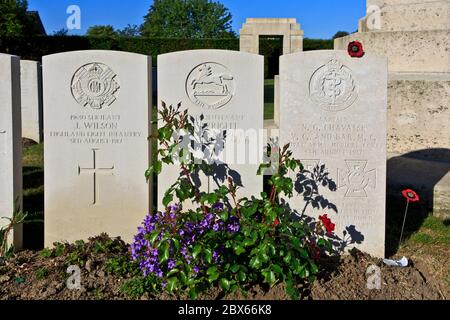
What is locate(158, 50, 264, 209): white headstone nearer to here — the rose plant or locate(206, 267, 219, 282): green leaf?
the rose plant

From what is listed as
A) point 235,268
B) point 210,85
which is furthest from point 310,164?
point 235,268

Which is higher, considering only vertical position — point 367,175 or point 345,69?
point 345,69

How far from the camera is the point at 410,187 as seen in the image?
5.38m

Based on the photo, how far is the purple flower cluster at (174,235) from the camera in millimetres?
3484

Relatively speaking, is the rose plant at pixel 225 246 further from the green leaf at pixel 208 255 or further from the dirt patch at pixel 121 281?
the dirt patch at pixel 121 281

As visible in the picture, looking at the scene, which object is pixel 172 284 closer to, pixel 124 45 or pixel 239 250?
pixel 239 250

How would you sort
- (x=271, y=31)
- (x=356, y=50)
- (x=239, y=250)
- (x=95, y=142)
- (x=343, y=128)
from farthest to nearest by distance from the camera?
(x=271, y=31), (x=95, y=142), (x=343, y=128), (x=356, y=50), (x=239, y=250)

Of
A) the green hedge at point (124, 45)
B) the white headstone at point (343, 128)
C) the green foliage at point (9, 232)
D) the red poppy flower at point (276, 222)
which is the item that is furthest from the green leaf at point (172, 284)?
the green hedge at point (124, 45)

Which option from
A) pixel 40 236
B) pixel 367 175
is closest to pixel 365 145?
pixel 367 175

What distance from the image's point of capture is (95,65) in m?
4.34

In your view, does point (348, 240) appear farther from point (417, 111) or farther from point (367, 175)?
point (417, 111)

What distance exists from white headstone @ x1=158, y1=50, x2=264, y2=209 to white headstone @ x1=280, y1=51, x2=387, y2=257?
9.6 inches

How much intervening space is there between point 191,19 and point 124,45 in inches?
651

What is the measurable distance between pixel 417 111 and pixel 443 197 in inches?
62.3
